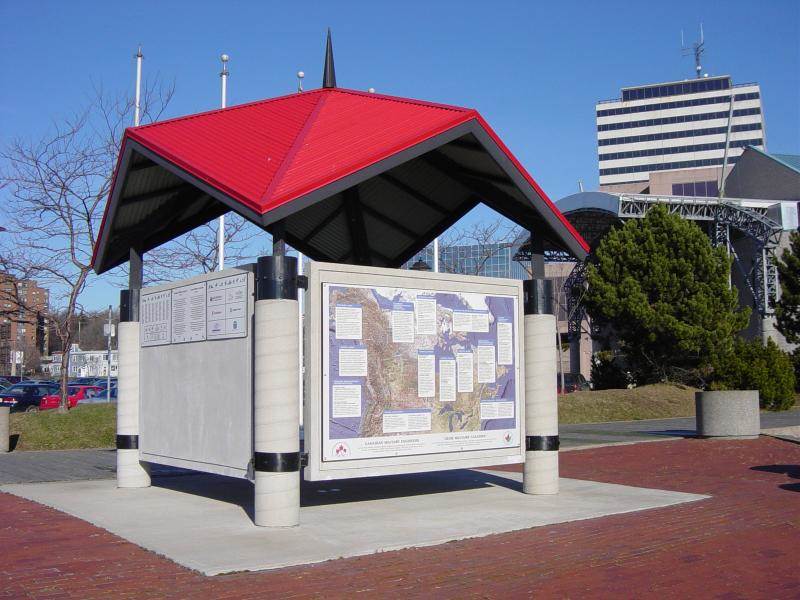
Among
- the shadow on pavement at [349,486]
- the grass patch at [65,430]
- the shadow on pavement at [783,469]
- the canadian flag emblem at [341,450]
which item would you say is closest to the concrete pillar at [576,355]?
the grass patch at [65,430]

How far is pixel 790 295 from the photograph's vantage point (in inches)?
1804

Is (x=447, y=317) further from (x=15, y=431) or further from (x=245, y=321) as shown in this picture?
(x=15, y=431)

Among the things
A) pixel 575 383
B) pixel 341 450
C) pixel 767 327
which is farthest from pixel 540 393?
pixel 575 383

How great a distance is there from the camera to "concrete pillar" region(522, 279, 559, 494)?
11625mm

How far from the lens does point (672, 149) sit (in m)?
154

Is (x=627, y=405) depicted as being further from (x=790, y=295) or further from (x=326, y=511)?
(x=326, y=511)

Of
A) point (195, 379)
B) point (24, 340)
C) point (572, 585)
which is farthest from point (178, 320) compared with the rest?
point (24, 340)

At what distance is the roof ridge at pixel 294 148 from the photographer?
30.1 feet

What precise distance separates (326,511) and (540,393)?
3.40 metres

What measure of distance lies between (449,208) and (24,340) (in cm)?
9651

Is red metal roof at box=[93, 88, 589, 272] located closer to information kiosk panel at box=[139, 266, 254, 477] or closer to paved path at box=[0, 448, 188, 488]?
information kiosk panel at box=[139, 266, 254, 477]

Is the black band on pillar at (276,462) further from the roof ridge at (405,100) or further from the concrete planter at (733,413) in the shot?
the concrete planter at (733,413)

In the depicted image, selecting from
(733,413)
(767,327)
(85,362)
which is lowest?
(733,413)

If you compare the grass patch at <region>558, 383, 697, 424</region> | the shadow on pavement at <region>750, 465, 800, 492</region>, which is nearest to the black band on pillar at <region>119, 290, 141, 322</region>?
the shadow on pavement at <region>750, 465, 800, 492</region>
